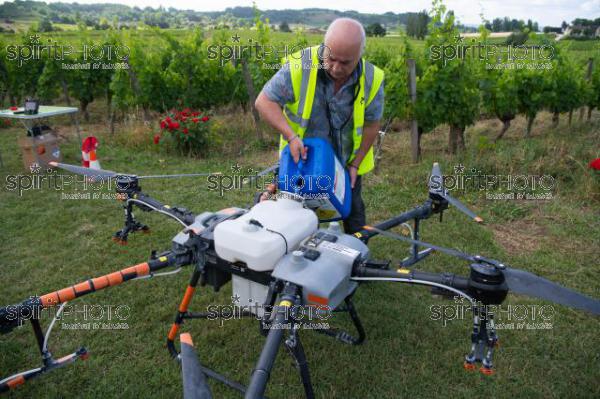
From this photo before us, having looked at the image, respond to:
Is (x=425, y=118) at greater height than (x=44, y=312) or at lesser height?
greater

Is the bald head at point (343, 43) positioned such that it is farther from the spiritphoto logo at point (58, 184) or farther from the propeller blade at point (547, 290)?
the spiritphoto logo at point (58, 184)

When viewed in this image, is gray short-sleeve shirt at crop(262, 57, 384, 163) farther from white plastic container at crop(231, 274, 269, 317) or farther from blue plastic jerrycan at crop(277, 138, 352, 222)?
white plastic container at crop(231, 274, 269, 317)

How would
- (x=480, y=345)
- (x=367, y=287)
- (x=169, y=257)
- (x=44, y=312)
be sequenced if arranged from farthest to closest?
(x=367, y=287)
(x=44, y=312)
(x=169, y=257)
(x=480, y=345)

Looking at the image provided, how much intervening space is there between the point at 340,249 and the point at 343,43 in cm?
143

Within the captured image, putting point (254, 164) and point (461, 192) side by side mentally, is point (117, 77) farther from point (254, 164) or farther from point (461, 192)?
point (461, 192)

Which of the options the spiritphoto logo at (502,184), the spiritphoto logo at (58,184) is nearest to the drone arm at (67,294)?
the spiritphoto logo at (58,184)

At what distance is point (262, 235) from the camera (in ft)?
8.48

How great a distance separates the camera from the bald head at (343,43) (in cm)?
297

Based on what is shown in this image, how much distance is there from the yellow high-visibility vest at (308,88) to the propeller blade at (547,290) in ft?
6.12

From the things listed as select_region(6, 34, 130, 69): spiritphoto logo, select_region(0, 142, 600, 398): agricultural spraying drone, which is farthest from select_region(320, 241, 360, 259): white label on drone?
select_region(6, 34, 130, 69): spiritphoto logo

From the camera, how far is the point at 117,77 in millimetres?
11328

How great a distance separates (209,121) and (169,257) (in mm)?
7628

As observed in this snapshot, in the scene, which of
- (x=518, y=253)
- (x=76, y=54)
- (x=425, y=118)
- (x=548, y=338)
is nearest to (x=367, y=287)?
(x=548, y=338)

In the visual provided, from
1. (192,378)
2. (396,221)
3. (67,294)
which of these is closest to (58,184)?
(67,294)
